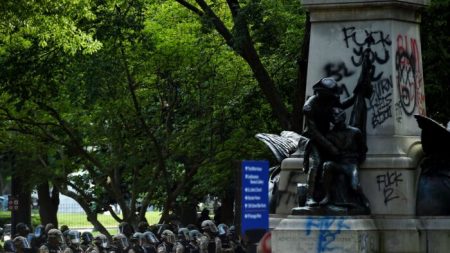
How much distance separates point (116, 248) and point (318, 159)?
46.1 feet

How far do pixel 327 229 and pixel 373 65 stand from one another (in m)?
1.51

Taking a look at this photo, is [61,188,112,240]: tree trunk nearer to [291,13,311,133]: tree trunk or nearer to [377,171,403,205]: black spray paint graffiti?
[291,13,311,133]: tree trunk

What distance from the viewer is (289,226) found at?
37.3ft

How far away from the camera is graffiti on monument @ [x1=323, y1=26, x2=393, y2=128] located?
11.6 m

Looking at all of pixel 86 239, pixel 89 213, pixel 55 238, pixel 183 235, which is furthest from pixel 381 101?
pixel 89 213

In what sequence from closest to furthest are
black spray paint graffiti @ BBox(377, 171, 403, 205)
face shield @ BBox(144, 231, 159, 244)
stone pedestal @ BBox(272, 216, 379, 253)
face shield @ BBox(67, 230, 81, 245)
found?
1. stone pedestal @ BBox(272, 216, 379, 253)
2. black spray paint graffiti @ BBox(377, 171, 403, 205)
3. face shield @ BBox(144, 231, 159, 244)
4. face shield @ BBox(67, 230, 81, 245)

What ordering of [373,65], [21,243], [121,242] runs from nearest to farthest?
[373,65]
[121,242]
[21,243]

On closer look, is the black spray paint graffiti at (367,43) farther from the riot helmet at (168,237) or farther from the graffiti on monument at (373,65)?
the riot helmet at (168,237)

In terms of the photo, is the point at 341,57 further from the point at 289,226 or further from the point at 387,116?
the point at 289,226

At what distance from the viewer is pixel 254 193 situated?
49.4 feet

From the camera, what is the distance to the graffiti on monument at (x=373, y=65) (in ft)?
38.1

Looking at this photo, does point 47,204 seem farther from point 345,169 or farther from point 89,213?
point 345,169

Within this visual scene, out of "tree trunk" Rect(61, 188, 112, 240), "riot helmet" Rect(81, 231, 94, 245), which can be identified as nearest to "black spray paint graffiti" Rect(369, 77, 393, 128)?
"riot helmet" Rect(81, 231, 94, 245)

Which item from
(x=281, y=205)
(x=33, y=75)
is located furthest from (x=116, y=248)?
(x=281, y=205)
